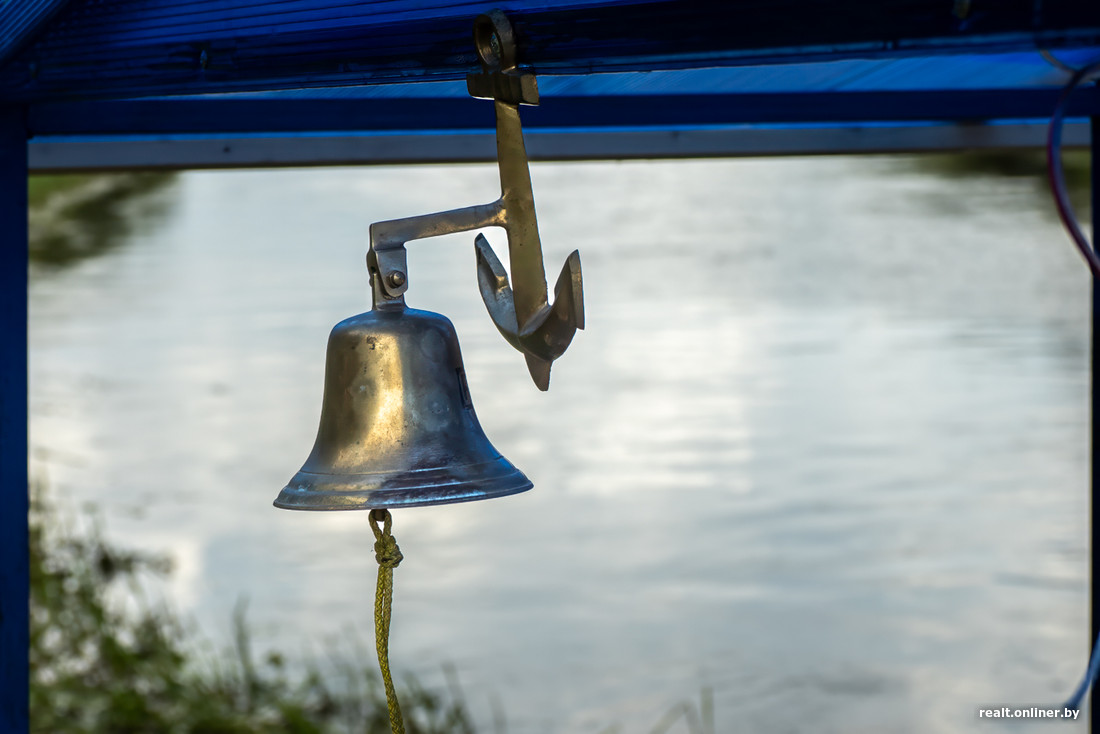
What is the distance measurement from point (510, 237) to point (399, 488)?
0.22 m

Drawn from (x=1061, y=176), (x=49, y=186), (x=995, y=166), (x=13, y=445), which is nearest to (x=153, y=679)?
(x=13, y=445)

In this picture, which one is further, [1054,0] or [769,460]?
[769,460]

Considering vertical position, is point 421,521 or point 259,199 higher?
point 259,199

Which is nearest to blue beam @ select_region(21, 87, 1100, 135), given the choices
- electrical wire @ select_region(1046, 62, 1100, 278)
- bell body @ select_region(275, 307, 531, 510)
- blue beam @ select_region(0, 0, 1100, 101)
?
blue beam @ select_region(0, 0, 1100, 101)

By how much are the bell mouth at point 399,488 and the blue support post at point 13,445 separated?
0.71 meters

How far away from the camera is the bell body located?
0.99 m

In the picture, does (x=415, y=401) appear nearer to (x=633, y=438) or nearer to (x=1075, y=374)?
(x=633, y=438)

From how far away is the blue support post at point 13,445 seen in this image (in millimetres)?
1564

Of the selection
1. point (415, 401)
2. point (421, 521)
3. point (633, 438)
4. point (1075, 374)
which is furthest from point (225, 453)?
point (415, 401)

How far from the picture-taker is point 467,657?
163 inches

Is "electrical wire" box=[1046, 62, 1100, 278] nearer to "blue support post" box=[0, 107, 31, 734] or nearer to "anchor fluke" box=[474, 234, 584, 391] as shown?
"anchor fluke" box=[474, 234, 584, 391]

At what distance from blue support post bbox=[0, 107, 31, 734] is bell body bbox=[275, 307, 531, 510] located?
0.71 m

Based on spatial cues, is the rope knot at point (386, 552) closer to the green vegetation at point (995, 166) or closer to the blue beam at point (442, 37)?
the blue beam at point (442, 37)

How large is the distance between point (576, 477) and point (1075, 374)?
7.87ft
